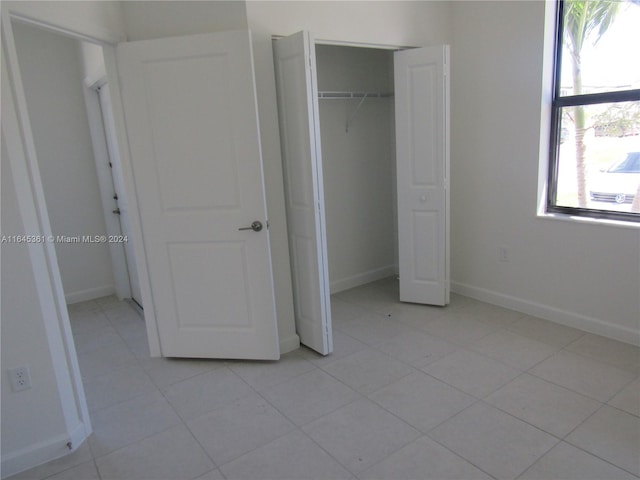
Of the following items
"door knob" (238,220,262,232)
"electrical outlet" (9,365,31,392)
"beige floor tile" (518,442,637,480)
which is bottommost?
"beige floor tile" (518,442,637,480)

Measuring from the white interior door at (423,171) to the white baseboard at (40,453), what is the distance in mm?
2575

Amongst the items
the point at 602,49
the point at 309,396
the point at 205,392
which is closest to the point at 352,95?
the point at 602,49

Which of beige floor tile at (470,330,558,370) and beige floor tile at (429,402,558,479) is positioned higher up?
beige floor tile at (470,330,558,370)

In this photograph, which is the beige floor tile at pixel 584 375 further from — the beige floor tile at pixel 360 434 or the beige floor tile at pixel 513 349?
the beige floor tile at pixel 360 434

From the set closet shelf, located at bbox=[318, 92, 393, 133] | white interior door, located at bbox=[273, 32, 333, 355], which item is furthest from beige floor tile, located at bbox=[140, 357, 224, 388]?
closet shelf, located at bbox=[318, 92, 393, 133]

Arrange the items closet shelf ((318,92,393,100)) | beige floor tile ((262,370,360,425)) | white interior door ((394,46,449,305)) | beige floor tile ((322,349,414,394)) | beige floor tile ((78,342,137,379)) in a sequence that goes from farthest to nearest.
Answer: closet shelf ((318,92,393,100))
white interior door ((394,46,449,305))
beige floor tile ((78,342,137,379))
beige floor tile ((322,349,414,394))
beige floor tile ((262,370,360,425))

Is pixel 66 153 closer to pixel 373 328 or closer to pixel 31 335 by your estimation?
pixel 31 335

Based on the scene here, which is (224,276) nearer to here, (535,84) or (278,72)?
(278,72)

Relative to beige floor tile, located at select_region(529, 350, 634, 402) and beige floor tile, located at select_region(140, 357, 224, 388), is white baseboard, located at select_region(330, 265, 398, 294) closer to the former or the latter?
beige floor tile, located at select_region(140, 357, 224, 388)

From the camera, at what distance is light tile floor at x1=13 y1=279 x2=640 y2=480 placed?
1959 millimetres

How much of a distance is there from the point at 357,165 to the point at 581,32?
197 cm

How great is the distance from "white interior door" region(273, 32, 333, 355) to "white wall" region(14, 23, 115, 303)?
2.36m

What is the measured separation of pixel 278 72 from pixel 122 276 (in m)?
2.63

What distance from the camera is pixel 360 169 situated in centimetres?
421
